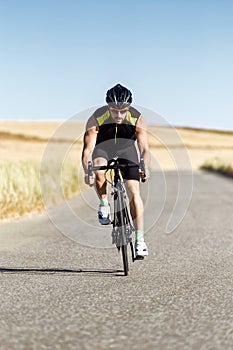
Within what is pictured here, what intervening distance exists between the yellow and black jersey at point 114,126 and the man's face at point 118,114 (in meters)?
0.04

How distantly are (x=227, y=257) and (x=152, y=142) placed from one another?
99408 millimetres

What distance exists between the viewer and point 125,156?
8.74m

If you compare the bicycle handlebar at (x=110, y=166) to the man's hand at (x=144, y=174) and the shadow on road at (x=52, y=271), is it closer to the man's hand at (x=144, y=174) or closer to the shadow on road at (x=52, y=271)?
the man's hand at (x=144, y=174)

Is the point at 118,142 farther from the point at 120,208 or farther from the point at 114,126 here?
the point at 120,208

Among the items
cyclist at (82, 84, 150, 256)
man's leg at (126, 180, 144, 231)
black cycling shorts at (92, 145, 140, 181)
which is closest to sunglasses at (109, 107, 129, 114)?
cyclist at (82, 84, 150, 256)

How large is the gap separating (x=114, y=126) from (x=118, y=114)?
0.15 meters

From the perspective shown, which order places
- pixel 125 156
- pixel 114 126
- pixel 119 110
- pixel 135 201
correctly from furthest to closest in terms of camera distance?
1. pixel 135 201
2. pixel 125 156
3. pixel 114 126
4. pixel 119 110

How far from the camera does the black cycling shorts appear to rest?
8.73m

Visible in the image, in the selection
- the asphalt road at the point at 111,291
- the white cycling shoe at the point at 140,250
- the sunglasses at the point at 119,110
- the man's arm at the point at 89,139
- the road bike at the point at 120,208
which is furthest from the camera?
the white cycling shoe at the point at 140,250

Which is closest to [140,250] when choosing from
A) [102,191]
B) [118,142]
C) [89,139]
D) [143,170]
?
[102,191]

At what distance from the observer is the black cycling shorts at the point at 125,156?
8.73 m

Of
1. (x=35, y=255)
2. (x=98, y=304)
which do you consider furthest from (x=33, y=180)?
(x=98, y=304)

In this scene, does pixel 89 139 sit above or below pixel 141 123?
below

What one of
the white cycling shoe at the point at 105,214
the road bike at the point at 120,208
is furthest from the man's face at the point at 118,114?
the white cycling shoe at the point at 105,214
